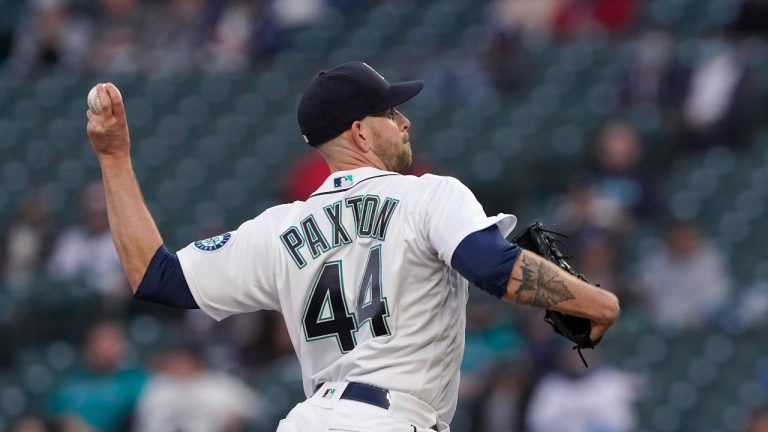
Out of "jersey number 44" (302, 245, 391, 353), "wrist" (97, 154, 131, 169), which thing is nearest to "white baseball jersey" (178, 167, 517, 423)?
"jersey number 44" (302, 245, 391, 353)

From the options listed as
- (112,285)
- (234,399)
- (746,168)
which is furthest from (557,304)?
(112,285)

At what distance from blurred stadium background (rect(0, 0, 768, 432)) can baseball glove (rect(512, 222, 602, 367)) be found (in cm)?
417

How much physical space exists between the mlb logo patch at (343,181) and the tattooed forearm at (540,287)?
1.84 ft

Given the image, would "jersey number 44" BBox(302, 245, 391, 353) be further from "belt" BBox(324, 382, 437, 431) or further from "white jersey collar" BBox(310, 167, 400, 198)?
"white jersey collar" BBox(310, 167, 400, 198)

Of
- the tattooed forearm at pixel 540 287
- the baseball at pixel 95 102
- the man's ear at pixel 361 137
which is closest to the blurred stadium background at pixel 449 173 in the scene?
the man's ear at pixel 361 137

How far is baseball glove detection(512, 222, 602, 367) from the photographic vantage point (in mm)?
3904

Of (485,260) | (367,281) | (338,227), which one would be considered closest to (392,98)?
(338,227)

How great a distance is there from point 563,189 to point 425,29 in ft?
9.21

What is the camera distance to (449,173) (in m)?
11.4

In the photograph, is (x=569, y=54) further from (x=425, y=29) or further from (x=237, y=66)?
(x=237, y=66)

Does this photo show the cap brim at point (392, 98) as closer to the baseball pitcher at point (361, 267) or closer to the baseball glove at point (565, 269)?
the baseball pitcher at point (361, 267)

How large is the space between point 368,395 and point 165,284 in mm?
618

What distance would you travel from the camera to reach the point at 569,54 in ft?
39.9

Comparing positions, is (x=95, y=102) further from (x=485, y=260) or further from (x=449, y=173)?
(x=449, y=173)
